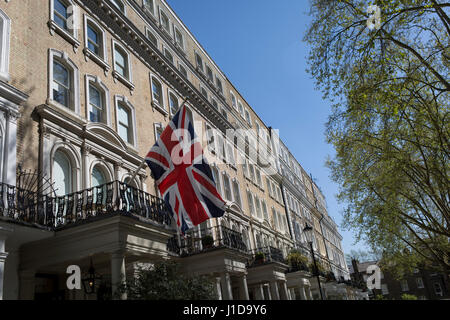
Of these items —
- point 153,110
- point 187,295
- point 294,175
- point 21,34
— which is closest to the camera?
point 187,295

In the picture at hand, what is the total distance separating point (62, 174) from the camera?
11.9 m

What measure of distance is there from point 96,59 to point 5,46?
14.3ft

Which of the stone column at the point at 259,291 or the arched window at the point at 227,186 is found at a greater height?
the arched window at the point at 227,186

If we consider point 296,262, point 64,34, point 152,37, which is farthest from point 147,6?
point 296,262

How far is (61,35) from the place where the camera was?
1353cm

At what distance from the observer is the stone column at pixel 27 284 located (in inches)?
374

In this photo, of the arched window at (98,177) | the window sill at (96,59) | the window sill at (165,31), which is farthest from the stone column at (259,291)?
the window sill at (165,31)

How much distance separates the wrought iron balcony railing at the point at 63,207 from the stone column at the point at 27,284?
1.43 m

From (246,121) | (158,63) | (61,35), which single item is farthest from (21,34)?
(246,121)

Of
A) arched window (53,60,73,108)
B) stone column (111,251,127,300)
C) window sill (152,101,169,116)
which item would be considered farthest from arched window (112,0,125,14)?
stone column (111,251,127,300)

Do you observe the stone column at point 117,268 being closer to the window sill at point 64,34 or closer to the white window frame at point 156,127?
the window sill at point 64,34

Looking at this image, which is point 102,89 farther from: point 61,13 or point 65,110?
point 61,13
